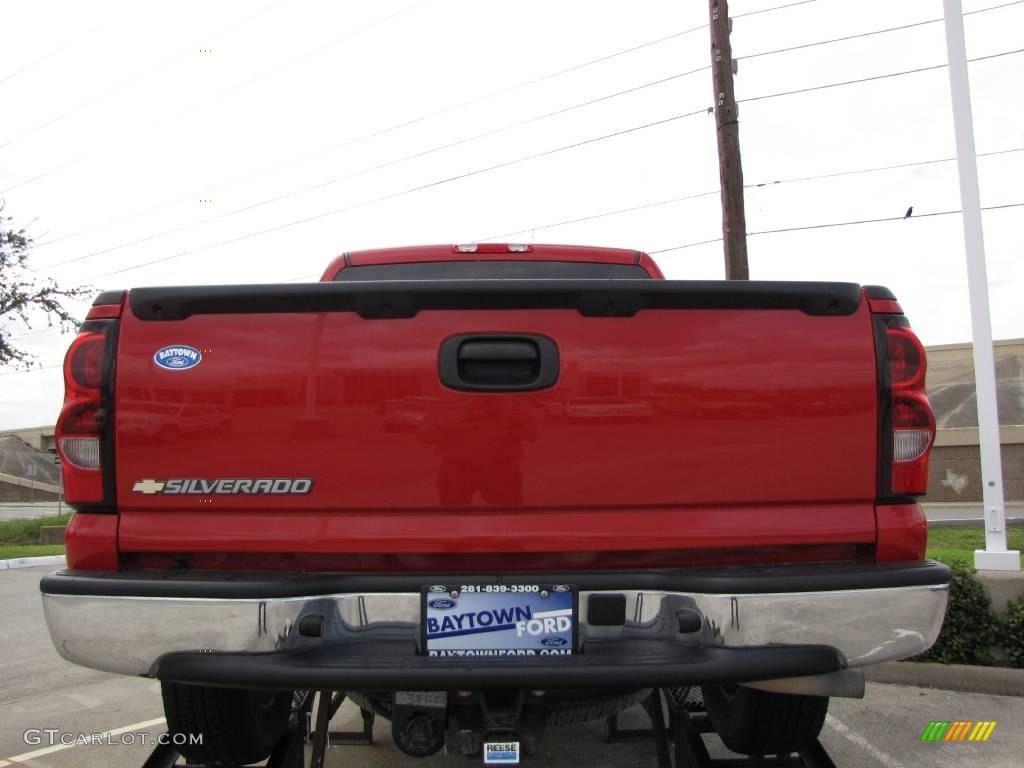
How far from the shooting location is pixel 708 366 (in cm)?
208

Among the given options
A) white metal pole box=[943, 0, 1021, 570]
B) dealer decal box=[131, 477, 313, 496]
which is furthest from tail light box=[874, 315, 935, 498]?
white metal pole box=[943, 0, 1021, 570]

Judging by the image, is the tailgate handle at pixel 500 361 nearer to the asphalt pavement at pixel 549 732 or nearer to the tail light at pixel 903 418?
the tail light at pixel 903 418

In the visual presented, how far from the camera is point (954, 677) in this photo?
15.1ft

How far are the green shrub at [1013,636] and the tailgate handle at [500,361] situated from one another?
13.6 feet

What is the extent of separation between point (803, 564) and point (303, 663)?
1367mm

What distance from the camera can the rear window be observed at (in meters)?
3.76

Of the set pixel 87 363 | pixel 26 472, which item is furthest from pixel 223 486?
pixel 26 472

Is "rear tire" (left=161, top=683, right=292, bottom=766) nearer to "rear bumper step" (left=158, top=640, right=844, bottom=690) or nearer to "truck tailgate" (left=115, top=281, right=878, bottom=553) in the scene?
"rear bumper step" (left=158, top=640, right=844, bottom=690)

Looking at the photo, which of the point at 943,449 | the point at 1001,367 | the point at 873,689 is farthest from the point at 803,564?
the point at 1001,367

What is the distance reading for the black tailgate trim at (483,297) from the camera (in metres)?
2.10

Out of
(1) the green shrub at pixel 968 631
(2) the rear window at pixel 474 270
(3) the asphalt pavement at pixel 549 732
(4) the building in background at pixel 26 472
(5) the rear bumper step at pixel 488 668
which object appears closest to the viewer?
(5) the rear bumper step at pixel 488 668

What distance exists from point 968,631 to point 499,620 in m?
4.02

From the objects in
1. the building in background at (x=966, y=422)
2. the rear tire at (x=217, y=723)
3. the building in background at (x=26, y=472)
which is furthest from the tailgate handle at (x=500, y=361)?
the building in background at (x=26, y=472)

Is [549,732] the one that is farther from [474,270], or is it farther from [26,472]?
[26,472]
